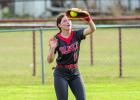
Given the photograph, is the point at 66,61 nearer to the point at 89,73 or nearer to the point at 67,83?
the point at 67,83

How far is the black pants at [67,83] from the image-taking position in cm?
942

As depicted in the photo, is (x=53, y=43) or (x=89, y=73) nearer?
(x=53, y=43)

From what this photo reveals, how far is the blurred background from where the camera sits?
152 feet

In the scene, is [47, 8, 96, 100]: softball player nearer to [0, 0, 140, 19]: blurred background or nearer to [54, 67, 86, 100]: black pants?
[54, 67, 86, 100]: black pants

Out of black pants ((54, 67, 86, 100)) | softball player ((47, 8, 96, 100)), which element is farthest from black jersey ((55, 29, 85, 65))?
black pants ((54, 67, 86, 100))

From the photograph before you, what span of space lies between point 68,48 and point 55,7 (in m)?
40.1

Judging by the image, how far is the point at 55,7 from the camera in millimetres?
49375

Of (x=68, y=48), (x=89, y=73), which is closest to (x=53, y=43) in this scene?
(x=68, y=48)

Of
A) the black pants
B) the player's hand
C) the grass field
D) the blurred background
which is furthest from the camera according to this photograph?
the blurred background

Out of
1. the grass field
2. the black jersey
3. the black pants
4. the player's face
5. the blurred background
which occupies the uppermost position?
the player's face

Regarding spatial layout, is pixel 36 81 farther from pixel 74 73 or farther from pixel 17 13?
pixel 17 13

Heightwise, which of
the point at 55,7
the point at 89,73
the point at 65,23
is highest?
the point at 65,23

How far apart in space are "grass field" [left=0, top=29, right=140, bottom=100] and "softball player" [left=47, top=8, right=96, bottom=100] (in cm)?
307

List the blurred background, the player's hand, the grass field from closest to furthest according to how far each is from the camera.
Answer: the player's hand < the grass field < the blurred background
